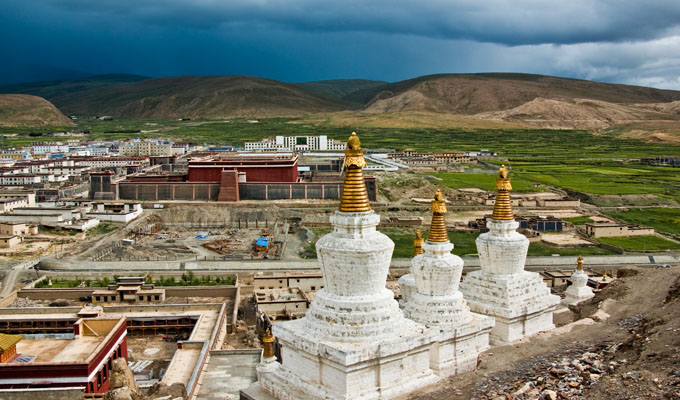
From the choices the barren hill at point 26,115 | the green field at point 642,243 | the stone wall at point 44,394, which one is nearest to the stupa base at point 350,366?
the stone wall at point 44,394

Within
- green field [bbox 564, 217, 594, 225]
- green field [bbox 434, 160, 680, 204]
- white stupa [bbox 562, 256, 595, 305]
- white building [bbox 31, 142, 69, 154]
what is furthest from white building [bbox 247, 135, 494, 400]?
white building [bbox 31, 142, 69, 154]

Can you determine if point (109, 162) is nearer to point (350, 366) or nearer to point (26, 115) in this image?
point (350, 366)

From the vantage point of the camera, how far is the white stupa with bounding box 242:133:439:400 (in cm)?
1332

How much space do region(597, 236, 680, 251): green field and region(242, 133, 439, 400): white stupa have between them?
35487 millimetres

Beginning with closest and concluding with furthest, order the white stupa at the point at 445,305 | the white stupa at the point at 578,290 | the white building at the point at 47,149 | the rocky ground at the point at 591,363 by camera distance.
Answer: the rocky ground at the point at 591,363, the white stupa at the point at 445,305, the white stupa at the point at 578,290, the white building at the point at 47,149

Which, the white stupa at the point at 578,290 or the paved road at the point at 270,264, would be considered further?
the paved road at the point at 270,264

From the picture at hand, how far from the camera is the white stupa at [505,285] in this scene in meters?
18.5

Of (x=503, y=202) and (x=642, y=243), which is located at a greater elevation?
Answer: (x=503, y=202)

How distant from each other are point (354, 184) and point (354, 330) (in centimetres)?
333

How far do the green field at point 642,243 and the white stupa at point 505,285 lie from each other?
93.6ft

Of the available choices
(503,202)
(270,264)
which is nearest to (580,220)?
(270,264)

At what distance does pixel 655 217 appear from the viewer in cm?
5781

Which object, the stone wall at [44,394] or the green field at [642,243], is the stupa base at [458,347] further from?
the green field at [642,243]

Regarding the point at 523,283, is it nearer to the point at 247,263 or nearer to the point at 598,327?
the point at 598,327
